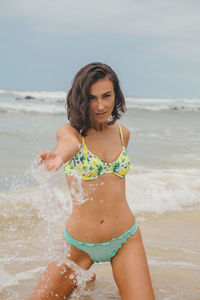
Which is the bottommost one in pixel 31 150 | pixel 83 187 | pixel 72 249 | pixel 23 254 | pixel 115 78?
pixel 31 150

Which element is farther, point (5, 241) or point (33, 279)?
point (5, 241)

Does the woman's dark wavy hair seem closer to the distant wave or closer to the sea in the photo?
the sea

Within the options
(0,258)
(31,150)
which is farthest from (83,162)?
(31,150)

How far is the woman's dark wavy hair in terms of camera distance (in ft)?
9.87

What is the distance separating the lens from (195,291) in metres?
3.73

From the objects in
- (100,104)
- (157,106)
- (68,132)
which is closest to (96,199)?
(68,132)

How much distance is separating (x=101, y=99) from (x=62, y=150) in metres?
0.63

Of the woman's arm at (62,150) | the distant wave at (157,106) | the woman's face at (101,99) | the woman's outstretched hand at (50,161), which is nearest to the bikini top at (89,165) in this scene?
the woman's arm at (62,150)

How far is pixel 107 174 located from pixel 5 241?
2.28 metres

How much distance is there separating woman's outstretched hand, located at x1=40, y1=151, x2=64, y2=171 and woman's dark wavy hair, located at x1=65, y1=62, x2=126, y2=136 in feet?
2.47

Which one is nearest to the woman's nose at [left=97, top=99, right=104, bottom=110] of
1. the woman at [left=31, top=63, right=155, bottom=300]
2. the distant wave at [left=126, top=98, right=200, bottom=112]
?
the woman at [left=31, top=63, right=155, bottom=300]

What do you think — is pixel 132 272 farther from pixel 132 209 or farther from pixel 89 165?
pixel 132 209

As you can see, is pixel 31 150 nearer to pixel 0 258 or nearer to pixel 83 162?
pixel 0 258

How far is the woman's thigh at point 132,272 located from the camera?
2.89 meters
